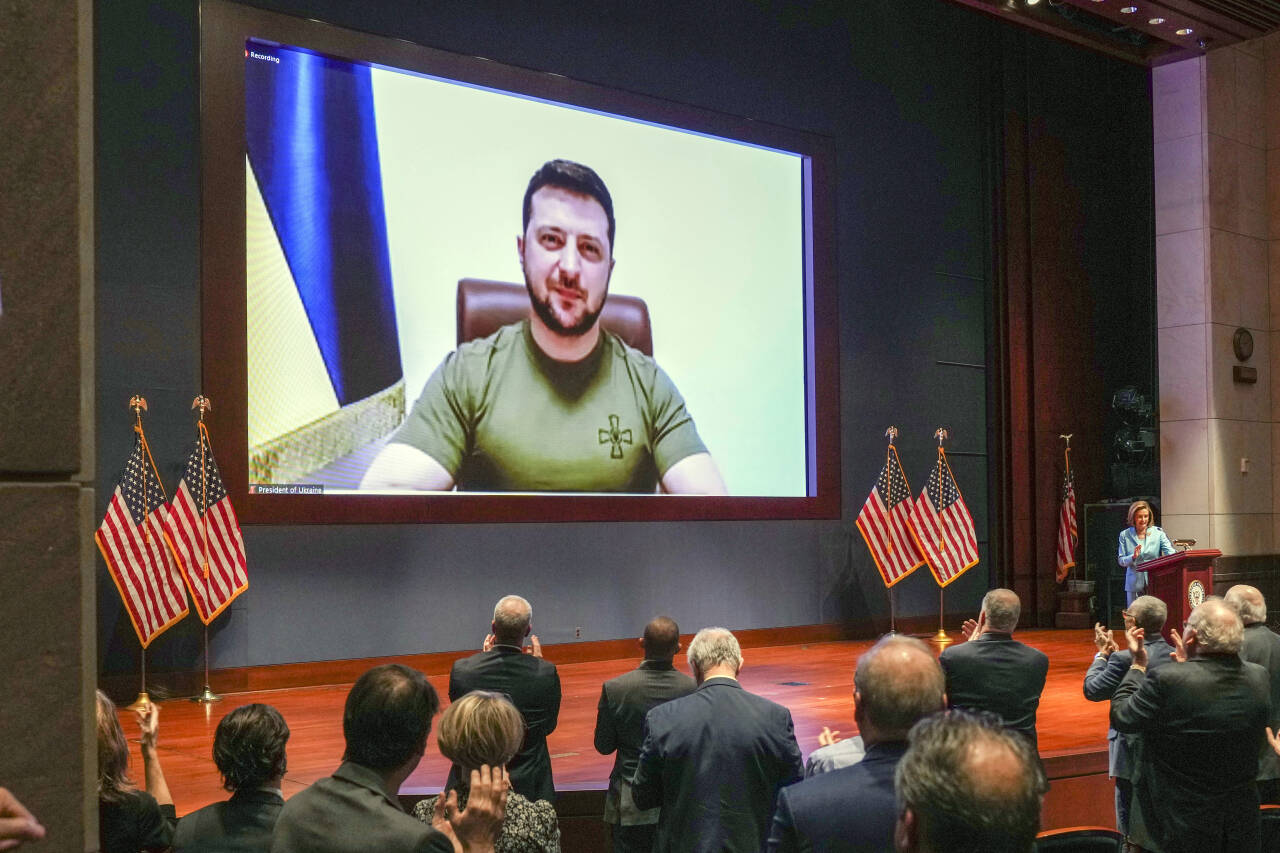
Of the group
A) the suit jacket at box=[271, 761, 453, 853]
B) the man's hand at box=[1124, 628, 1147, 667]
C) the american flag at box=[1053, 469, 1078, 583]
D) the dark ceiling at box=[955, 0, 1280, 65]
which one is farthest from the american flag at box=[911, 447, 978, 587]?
the suit jacket at box=[271, 761, 453, 853]

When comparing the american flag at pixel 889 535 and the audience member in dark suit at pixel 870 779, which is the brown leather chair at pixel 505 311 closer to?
the american flag at pixel 889 535

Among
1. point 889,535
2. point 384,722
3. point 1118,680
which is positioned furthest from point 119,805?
point 889,535

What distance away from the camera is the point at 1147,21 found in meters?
10.4

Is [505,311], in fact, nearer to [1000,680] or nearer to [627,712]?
[627,712]

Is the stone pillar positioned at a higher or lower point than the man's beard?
lower

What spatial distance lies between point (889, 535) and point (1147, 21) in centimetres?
471

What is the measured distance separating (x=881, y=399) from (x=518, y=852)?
971 centimetres

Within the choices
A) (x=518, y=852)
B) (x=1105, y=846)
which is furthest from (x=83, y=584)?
(x=1105, y=846)

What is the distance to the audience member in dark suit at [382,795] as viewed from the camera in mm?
1971

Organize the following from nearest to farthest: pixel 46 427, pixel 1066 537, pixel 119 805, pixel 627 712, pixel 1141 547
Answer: pixel 46 427 → pixel 119 805 → pixel 627 712 → pixel 1141 547 → pixel 1066 537

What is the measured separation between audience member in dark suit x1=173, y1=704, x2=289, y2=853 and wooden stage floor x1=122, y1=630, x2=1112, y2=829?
80.9 inches

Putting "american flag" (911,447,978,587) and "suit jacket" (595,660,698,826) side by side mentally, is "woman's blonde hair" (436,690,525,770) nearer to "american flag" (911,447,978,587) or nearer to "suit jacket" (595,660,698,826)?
"suit jacket" (595,660,698,826)

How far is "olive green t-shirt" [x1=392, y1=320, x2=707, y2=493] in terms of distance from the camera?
29.3 ft

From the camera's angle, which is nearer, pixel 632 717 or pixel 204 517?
pixel 632 717
